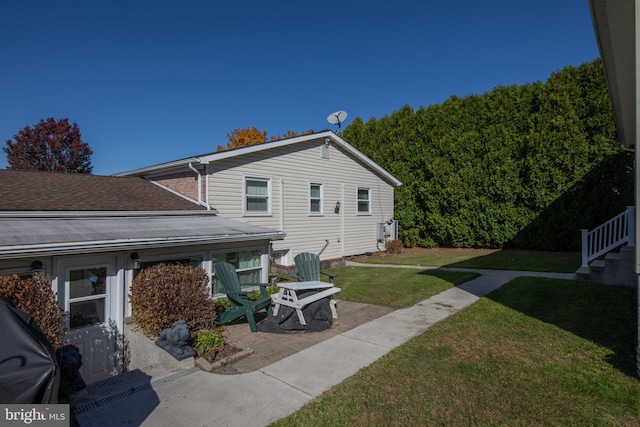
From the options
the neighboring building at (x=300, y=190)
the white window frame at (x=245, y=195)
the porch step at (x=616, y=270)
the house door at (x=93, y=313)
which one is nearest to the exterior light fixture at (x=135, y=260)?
the house door at (x=93, y=313)

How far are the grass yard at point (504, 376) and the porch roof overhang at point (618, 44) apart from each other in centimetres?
283

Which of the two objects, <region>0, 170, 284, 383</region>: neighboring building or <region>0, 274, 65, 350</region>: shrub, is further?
<region>0, 170, 284, 383</region>: neighboring building

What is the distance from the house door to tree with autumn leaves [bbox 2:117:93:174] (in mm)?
23124

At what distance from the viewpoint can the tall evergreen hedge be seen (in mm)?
12234

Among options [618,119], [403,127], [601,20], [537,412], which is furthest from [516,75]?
[537,412]

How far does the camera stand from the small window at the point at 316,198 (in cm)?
1331

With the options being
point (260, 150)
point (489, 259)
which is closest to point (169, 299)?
point (260, 150)

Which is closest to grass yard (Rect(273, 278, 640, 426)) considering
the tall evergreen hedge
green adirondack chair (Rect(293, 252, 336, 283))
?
green adirondack chair (Rect(293, 252, 336, 283))

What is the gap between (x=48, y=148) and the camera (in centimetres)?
2356

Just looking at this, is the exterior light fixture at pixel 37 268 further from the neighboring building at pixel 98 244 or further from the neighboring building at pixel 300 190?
the neighboring building at pixel 300 190

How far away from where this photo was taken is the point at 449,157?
16172 millimetres

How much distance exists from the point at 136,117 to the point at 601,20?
19.1 m

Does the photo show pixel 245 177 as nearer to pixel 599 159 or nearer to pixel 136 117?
pixel 136 117

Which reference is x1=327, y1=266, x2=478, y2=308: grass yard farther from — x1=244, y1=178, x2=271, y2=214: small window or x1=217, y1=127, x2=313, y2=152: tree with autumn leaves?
x1=217, y1=127, x2=313, y2=152: tree with autumn leaves
